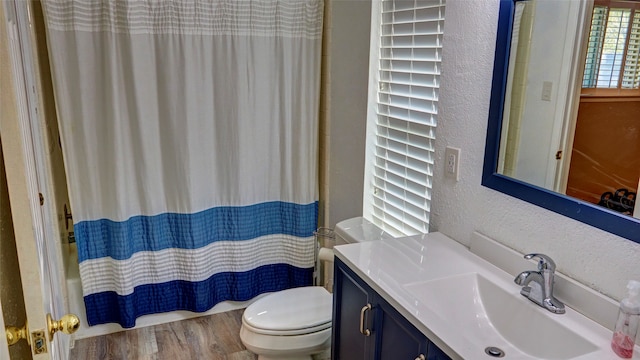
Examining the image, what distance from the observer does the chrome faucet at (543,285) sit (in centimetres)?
137

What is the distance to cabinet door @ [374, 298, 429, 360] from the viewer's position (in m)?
1.34

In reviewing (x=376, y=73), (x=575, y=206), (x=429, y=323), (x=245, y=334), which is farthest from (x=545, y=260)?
(x=376, y=73)

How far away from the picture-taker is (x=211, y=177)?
277 cm

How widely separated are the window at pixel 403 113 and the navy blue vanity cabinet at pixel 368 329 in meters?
0.67

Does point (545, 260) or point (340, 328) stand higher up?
point (545, 260)

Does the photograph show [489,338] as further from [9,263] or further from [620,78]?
[9,263]

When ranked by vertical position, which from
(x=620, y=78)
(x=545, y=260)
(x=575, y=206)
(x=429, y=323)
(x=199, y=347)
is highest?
(x=620, y=78)

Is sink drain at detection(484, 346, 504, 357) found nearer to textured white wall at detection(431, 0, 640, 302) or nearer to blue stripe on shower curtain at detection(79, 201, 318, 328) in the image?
textured white wall at detection(431, 0, 640, 302)

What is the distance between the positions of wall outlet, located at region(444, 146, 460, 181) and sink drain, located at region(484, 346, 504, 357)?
2.59ft

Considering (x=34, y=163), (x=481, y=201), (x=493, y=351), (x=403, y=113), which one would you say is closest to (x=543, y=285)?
(x=493, y=351)

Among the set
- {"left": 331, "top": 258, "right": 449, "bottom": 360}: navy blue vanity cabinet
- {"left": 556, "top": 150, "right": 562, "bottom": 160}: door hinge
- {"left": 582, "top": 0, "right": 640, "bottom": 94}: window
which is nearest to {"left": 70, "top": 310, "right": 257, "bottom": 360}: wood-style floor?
{"left": 331, "top": 258, "right": 449, "bottom": 360}: navy blue vanity cabinet

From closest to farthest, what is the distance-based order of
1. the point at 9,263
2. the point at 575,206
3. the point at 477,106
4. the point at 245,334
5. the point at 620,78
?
1. the point at 9,263
2. the point at 620,78
3. the point at 575,206
4. the point at 477,106
5. the point at 245,334

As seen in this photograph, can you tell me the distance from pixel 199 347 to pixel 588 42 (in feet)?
7.71

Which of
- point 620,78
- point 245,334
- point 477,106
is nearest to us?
point 620,78
